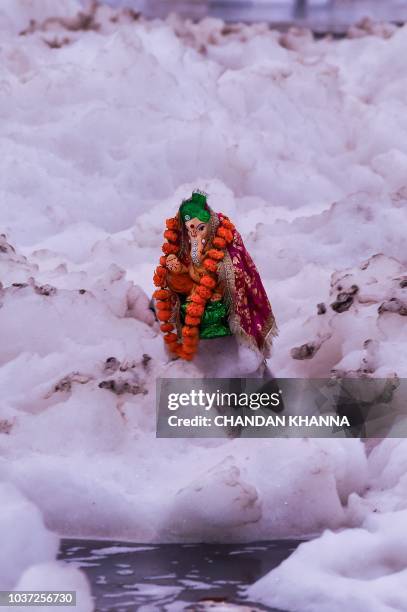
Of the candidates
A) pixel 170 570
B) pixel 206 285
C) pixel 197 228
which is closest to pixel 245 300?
pixel 206 285

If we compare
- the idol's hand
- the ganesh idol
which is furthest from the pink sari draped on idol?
the idol's hand

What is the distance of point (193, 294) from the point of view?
2900 millimetres

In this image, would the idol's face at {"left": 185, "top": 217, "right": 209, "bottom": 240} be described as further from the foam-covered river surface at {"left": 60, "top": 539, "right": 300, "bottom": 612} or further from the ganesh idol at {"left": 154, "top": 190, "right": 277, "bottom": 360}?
the foam-covered river surface at {"left": 60, "top": 539, "right": 300, "bottom": 612}

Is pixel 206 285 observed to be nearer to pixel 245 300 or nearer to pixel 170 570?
pixel 245 300

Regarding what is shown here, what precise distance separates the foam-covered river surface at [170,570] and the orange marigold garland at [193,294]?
25.5 inches

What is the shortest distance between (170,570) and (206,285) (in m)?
0.82

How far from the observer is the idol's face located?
2.86 metres

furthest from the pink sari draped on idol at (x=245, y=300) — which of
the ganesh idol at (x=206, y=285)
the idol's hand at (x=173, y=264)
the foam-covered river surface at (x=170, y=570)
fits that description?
the foam-covered river surface at (x=170, y=570)

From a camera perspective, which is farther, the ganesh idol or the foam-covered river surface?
the ganesh idol

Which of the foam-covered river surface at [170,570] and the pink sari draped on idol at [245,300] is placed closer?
the foam-covered river surface at [170,570]

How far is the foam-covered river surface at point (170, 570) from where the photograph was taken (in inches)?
85.4

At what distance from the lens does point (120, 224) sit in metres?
4.18

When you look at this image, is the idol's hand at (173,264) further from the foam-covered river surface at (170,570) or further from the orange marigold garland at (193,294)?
the foam-covered river surface at (170,570)

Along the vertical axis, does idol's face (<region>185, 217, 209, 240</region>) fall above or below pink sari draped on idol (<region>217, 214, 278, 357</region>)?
above
